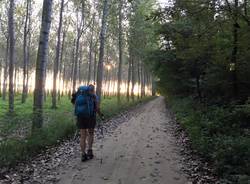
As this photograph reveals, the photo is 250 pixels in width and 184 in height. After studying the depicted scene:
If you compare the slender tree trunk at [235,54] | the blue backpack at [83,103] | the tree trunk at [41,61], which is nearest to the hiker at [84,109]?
the blue backpack at [83,103]

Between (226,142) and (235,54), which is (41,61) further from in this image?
(235,54)

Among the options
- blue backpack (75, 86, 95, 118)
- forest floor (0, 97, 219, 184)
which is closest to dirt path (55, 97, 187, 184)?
forest floor (0, 97, 219, 184)

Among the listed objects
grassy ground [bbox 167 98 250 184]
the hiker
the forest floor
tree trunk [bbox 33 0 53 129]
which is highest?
tree trunk [bbox 33 0 53 129]

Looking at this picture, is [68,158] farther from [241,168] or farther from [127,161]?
[241,168]

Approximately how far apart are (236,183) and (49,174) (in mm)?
3880

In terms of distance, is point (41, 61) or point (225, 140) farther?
point (41, 61)

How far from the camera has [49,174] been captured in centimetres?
701

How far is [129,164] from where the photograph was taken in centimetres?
788

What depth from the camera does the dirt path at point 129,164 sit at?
22.0 ft

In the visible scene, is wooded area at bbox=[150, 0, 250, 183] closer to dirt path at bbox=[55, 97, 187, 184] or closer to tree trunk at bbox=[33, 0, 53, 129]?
dirt path at bbox=[55, 97, 187, 184]

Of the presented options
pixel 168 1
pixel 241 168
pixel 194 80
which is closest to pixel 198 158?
pixel 241 168

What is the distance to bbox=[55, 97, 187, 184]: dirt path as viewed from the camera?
6695 millimetres

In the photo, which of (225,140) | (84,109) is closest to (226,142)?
(225,140)

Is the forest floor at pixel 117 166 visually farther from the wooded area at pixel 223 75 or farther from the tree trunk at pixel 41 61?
the tree trunk at pixel 41 61
